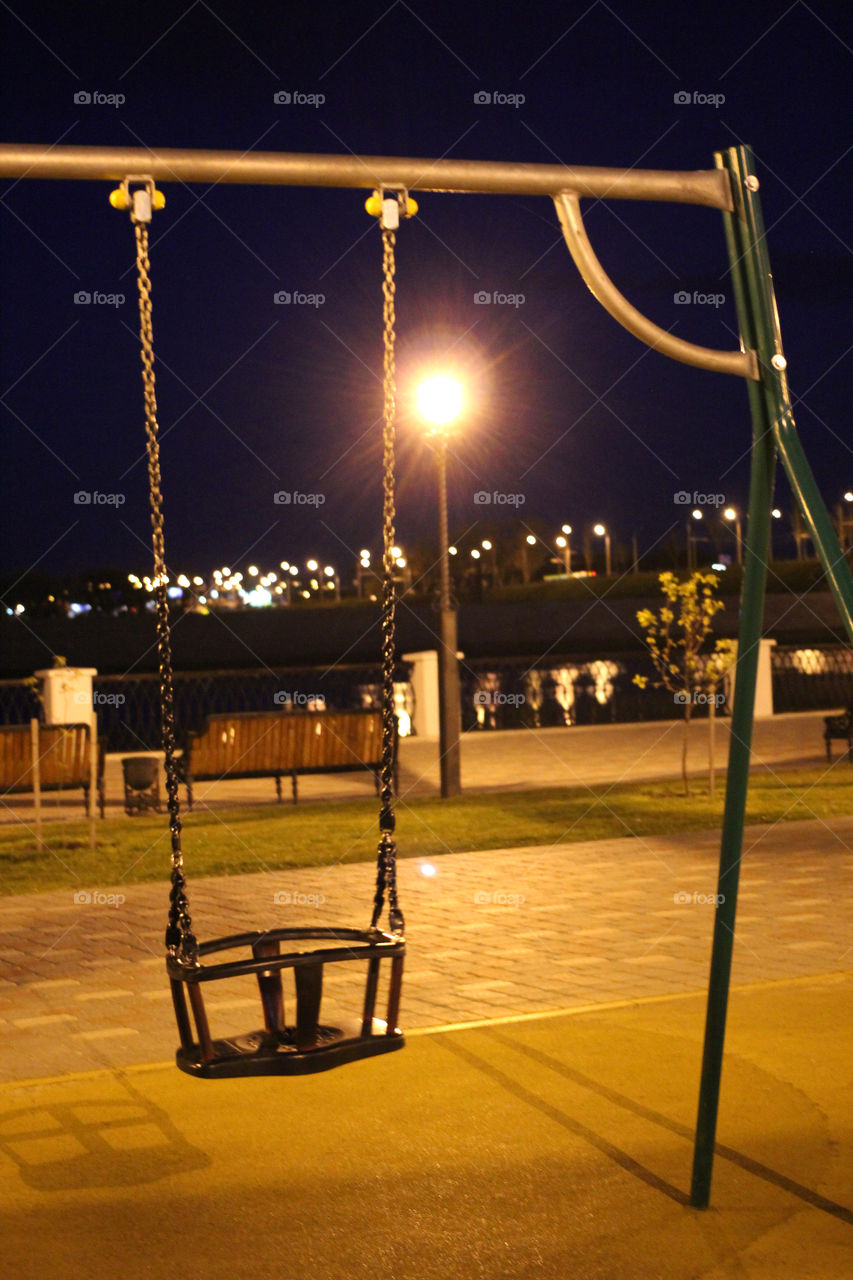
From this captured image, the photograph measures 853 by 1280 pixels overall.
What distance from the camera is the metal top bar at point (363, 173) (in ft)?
15.0

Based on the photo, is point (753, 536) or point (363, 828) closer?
point (753, 536)

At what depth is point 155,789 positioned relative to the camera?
47.8 ft

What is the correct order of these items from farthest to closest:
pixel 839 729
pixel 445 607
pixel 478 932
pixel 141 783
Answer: pixel 839 729, pixel 445 607, pixel 141 783, pixel 478 932

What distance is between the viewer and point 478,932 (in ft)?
27.9

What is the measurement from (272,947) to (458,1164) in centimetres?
99

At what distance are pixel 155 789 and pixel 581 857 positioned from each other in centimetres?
520

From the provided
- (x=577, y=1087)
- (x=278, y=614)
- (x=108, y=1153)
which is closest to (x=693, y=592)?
(x=577, y=1087)

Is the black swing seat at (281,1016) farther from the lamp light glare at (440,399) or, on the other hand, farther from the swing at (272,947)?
the lamp light glare at (440,399)

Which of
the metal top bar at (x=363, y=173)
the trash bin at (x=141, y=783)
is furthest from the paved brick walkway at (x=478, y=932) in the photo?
the trash bin at (x=141, y=783)

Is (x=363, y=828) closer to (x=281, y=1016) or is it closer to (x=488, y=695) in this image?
(x=281, y=1016)

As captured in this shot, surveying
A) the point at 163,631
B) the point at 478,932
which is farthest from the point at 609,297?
the point at 478,932

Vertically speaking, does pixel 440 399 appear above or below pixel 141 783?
above

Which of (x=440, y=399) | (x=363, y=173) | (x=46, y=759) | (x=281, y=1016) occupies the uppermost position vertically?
(x=440, y=399)

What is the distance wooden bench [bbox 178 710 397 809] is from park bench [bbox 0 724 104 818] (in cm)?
115
